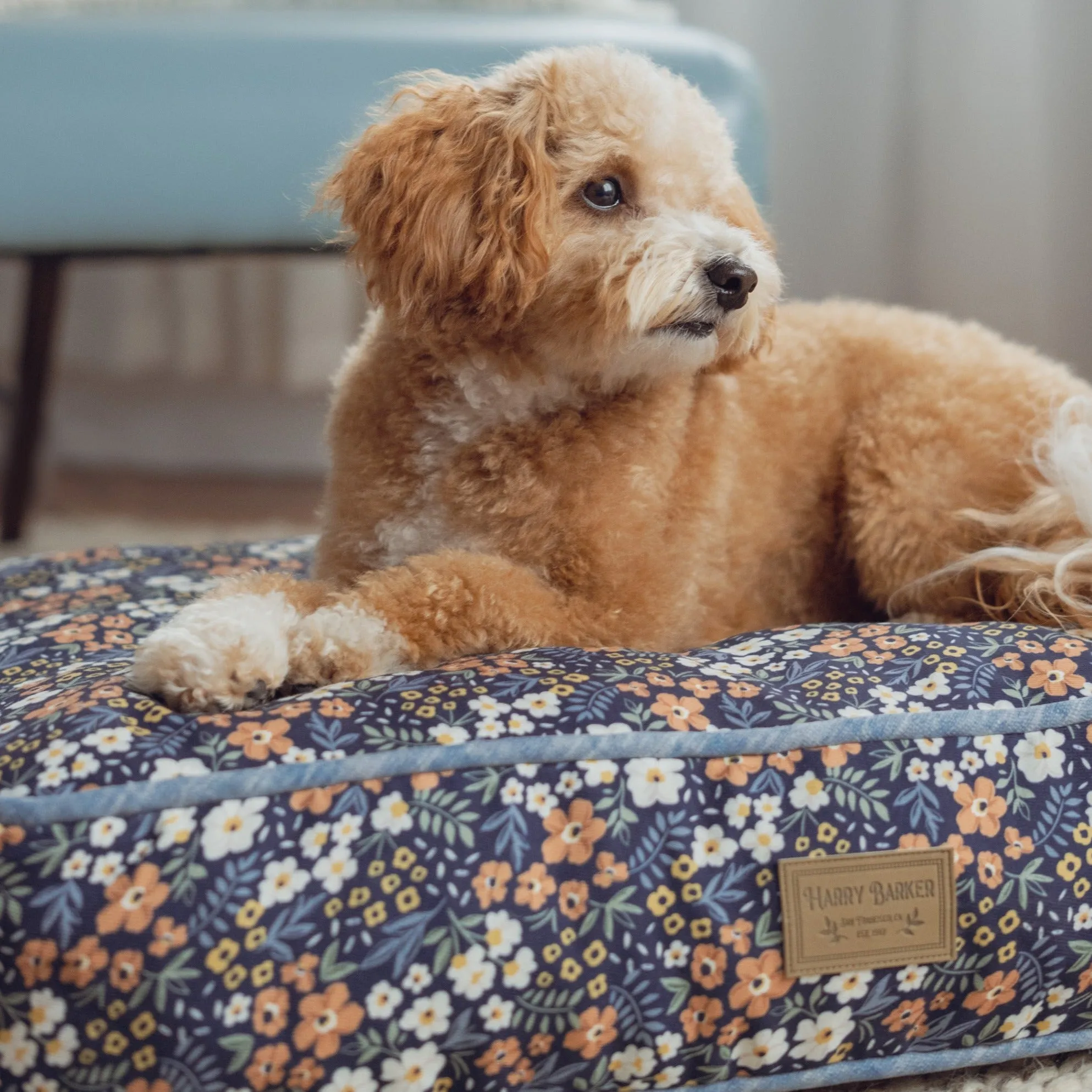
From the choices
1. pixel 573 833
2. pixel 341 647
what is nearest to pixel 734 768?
pixel 573 833

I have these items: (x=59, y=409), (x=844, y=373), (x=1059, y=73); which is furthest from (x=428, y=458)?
(x=59, y=409)

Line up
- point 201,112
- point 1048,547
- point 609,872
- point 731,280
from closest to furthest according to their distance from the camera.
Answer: point 609,872 < point 731,280 < point 1048,547 < point 201,112

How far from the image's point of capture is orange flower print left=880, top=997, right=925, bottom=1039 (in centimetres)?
102

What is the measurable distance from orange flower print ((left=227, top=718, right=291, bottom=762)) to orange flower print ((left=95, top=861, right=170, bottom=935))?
105 millimetres

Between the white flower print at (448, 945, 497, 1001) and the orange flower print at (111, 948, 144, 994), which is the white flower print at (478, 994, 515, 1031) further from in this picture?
the orange flower print at (111, 948, 144, 994)

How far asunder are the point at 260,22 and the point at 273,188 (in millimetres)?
294

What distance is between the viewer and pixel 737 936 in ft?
3.25

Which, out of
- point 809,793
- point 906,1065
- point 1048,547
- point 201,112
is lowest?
point 906,1065

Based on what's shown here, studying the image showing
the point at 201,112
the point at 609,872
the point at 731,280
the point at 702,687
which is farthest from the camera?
the point at 201,112

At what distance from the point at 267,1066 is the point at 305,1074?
3cm

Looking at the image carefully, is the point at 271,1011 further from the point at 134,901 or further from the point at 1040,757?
the point at 1040,757

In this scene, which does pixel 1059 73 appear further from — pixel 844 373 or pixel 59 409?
pixel 59 409

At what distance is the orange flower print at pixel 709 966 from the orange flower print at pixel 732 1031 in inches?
1.3

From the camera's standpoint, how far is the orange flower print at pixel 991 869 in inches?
41.1
